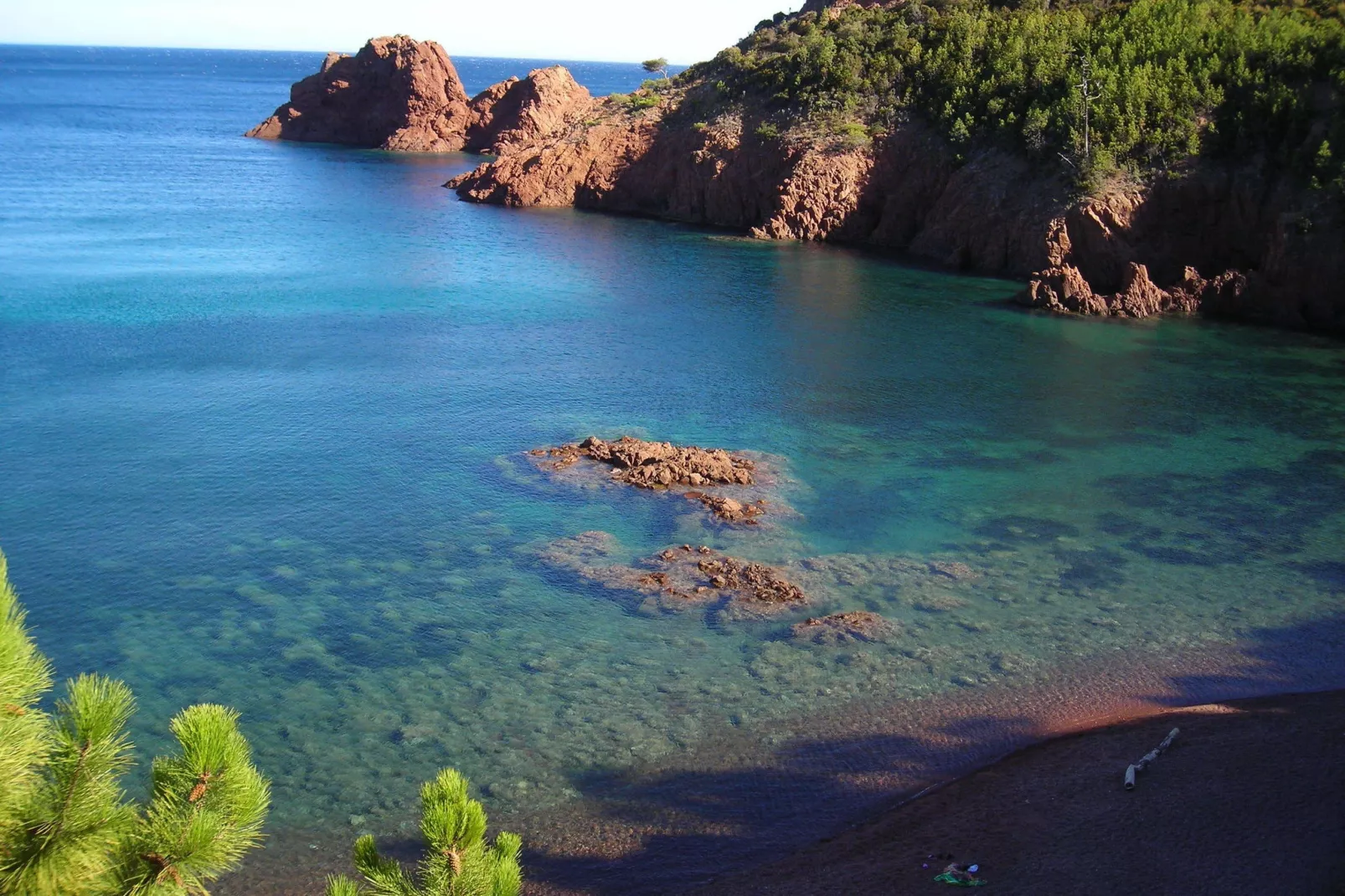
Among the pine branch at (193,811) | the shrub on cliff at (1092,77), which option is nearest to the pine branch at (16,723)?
the pine branch at (193,811)

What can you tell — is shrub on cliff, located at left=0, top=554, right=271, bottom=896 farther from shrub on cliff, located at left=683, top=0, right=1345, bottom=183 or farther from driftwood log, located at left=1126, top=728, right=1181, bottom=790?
shrub on cliff, located at left=683, top=0, right=1345, bottom=183

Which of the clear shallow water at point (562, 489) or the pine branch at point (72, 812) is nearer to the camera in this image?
the pine branch at point (72, 812)

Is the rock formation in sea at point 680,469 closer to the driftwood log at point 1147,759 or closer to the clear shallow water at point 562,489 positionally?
the clear shallow water at point 562,489

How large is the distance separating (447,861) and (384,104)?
4434 inches

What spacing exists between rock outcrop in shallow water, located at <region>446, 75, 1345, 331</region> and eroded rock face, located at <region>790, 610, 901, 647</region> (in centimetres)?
3053

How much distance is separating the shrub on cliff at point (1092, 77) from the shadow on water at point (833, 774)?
1312 inches

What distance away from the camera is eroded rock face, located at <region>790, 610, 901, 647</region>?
21.9m

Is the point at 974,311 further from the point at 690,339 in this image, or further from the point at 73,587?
the point at 73,587

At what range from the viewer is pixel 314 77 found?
118 metres

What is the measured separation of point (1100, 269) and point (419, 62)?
78.0 metres

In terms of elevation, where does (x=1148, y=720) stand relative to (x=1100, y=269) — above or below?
below

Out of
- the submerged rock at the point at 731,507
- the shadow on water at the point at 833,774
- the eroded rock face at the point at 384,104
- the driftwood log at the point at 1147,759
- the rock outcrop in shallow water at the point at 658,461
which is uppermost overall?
the eroded rock face at the point at 384,104

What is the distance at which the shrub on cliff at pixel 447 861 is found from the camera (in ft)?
28.5

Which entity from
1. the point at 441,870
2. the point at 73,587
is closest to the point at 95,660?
the point at 73,587
